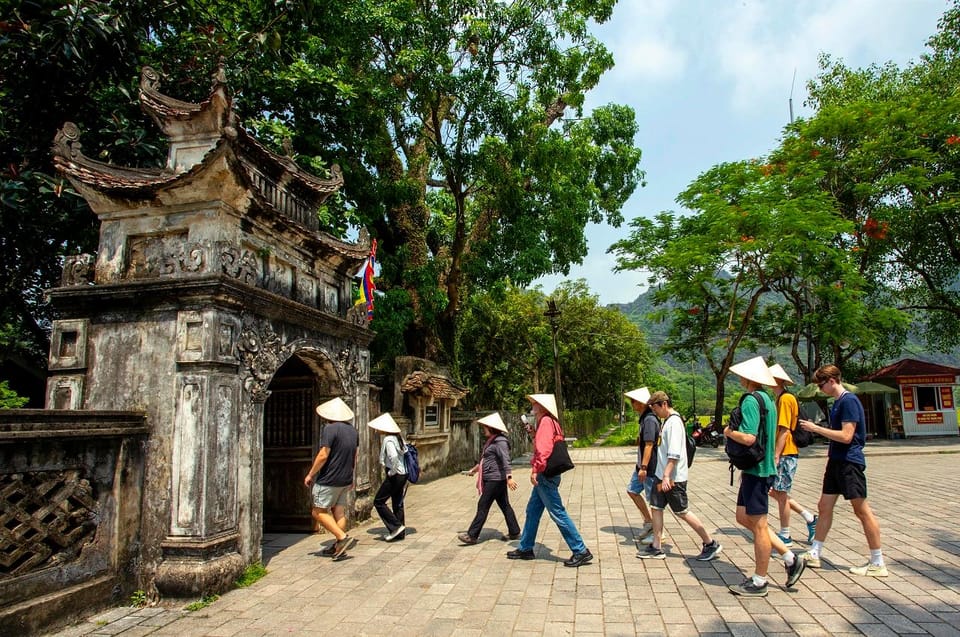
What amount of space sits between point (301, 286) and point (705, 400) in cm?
7010

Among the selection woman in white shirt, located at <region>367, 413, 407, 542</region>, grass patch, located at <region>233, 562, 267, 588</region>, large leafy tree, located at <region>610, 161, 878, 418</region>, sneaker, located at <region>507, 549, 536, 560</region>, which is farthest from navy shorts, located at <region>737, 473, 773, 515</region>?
large leafy tree, located at <region>610, 161, 878, 418</region>

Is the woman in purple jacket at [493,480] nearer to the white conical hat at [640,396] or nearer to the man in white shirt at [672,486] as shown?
the white conical hat at [640,396]

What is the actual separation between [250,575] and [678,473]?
443cm

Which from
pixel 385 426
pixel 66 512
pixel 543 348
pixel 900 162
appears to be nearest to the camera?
pixel 66 512

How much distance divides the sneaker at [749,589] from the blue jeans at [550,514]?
4.98 ft

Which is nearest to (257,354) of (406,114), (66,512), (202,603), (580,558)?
(66,512)

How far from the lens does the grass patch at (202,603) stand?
512 cm

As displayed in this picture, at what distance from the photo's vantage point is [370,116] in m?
13.5

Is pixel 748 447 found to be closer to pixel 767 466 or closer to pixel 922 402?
pixel 767 466

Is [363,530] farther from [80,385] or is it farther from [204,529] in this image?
[80,385]

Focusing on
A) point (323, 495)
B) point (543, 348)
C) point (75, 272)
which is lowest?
point (323, 495)

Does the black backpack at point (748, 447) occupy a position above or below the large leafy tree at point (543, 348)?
below

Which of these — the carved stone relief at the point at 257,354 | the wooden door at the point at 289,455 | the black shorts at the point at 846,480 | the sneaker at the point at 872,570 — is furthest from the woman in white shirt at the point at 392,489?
the sneaker at the point at 872,570

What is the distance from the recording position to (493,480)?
726cm
